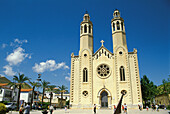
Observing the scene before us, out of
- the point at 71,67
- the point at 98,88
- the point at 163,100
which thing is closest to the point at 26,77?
the point at 71,67

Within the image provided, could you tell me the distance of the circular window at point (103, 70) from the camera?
32.2m

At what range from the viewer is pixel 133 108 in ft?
93.8

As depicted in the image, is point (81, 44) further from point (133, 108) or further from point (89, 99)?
point (133, 108)

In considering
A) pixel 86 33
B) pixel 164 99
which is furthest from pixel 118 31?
pixel 164 99

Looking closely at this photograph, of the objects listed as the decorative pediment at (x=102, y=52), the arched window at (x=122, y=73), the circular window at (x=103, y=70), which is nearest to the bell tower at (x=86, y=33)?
the decorative pediment at (x=102, y=52)

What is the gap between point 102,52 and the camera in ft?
113

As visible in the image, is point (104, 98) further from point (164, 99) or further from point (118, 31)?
point (164, 99)

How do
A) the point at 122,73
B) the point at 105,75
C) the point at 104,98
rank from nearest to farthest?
1. the point at 104,98
2. the point at 122,73
3. the point at 105,75

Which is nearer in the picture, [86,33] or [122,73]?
[122,73]

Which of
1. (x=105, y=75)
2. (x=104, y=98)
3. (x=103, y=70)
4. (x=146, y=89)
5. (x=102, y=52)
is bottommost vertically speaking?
(x=104, y=98)

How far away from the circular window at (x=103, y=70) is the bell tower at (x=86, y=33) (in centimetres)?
528

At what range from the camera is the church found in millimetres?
30141

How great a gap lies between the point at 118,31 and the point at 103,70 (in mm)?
10190

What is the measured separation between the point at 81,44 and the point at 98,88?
11.6 metres
